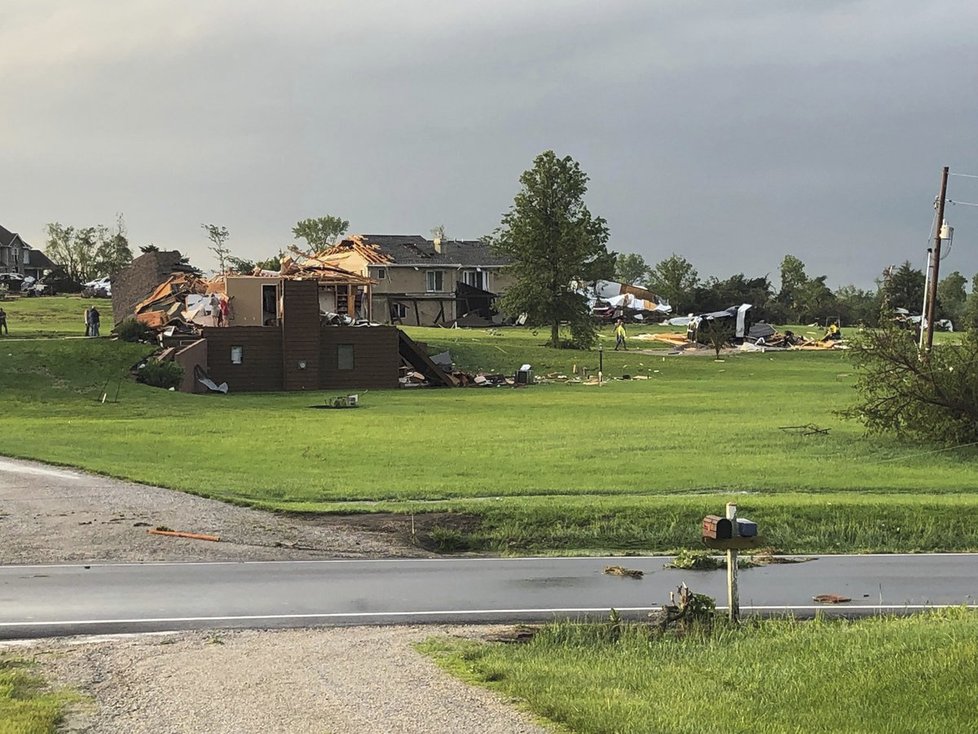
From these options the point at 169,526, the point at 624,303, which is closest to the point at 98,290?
the point at 624,303

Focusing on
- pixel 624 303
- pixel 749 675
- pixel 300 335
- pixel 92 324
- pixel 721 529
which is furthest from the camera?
pixel 624 303

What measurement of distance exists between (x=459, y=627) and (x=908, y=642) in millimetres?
4508

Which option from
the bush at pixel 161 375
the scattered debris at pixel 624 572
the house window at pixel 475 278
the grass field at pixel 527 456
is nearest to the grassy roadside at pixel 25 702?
the scattered debris at pixel 624 572

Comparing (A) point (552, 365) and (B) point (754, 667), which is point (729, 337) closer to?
(A) point (552, 365)

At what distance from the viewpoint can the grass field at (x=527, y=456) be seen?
65.7ft

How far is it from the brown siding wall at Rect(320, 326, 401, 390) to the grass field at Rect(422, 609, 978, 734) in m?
47.8

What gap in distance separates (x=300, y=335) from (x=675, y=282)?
3530 inches

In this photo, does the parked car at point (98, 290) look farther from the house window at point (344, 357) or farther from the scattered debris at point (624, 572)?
the scattered debris at point (624, 572)

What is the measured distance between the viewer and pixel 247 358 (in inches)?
2304

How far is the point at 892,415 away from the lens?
3189 cm

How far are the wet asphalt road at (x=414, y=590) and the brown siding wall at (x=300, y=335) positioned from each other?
4221 centimetres

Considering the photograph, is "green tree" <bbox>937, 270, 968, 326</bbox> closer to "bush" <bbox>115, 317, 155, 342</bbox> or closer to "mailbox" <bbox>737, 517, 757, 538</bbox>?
"bush" <bbox>115, 317, 155, 342</bbox>

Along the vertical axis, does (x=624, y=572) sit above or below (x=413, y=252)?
below

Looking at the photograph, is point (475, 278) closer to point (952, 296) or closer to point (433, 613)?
point (952, 296)
